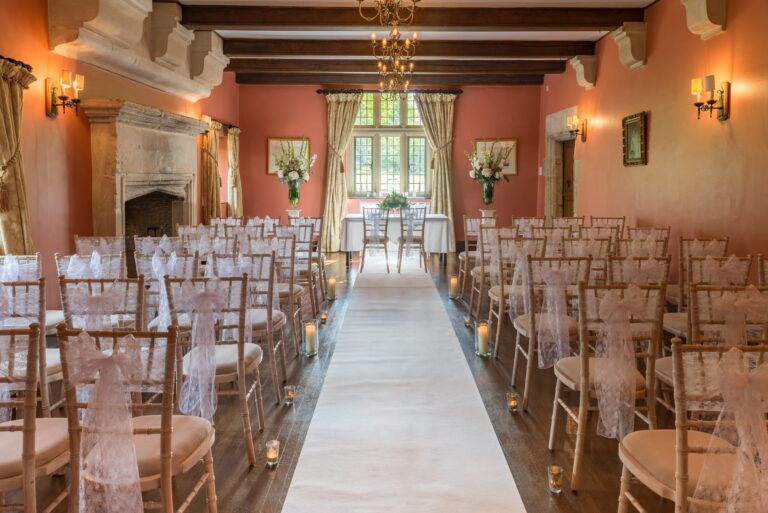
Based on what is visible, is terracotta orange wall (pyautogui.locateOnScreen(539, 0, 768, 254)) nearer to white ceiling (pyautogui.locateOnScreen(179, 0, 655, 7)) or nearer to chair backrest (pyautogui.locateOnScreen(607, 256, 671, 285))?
white ceiling (pyautogui.locateOnScreen(179, 0, 655, 7))

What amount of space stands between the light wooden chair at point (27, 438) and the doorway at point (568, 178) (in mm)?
11261

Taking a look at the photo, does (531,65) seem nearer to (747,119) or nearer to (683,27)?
(683,27)

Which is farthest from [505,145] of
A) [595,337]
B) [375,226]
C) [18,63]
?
[595,337]

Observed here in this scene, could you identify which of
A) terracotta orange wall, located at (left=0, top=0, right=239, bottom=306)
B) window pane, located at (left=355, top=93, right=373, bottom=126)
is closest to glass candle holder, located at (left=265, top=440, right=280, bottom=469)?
terracotta orange wall, located at (left=0, top=0, right=239, bottom=306)

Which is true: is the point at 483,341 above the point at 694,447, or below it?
below

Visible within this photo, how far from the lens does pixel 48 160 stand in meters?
6.43

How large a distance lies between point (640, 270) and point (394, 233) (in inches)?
260

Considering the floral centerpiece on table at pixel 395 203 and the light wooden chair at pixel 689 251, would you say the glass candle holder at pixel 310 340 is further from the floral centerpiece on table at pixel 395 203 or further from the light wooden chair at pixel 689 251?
the floral centerpiece on table at pixel 395 203

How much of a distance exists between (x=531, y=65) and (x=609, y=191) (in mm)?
3275

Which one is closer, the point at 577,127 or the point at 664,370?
the point at 664,370

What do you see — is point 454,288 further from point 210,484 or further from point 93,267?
point 210,484

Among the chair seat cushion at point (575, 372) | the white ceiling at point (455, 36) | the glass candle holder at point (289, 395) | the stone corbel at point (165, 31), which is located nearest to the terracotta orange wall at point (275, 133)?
the white ceiling at point (455, 36)

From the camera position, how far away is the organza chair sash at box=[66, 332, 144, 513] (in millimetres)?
2262

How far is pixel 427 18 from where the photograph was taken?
8523mm
